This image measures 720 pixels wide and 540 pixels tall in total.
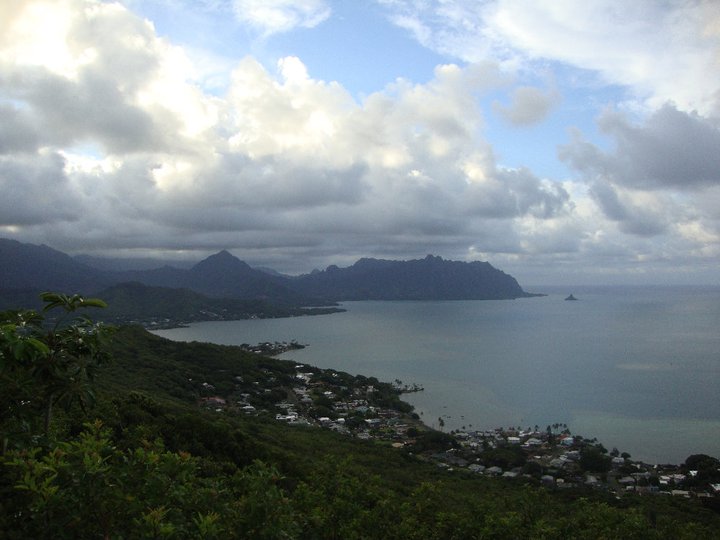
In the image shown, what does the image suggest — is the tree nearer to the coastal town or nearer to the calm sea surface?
the coastal town

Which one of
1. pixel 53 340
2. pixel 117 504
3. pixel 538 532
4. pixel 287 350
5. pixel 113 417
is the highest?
pixel 53 340

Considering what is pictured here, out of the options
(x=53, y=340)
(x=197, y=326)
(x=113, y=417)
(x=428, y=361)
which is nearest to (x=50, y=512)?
(x=53, y=340)

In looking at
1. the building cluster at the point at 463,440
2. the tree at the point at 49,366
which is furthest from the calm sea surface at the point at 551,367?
the tree at the point at 49,366

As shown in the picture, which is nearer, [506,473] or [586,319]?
[506,473]

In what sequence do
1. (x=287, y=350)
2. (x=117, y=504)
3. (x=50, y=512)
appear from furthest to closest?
(x=287, y=350), (x=117, y=504), (x=50, y=512)

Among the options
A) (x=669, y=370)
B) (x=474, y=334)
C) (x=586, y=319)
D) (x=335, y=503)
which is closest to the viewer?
(x=335, y=503)

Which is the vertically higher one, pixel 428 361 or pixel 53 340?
pixel 53 340

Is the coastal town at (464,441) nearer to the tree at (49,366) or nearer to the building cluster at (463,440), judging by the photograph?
the building cluster at (463,440)

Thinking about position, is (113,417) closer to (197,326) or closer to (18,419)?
(18,419)
